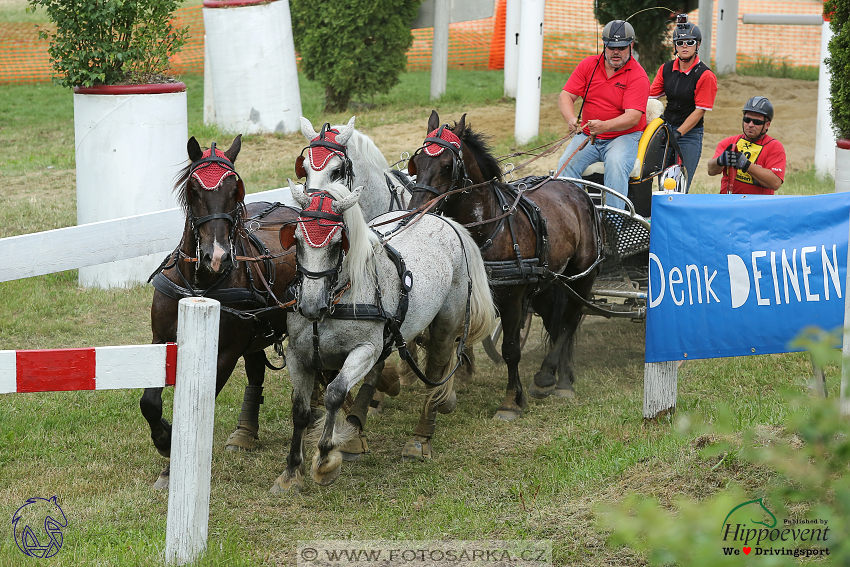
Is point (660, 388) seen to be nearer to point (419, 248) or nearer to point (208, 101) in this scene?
point (419, 248)

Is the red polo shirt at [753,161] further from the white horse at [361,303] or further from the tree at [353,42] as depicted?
the tree at [353,42]

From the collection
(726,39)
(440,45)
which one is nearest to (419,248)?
(440,45)

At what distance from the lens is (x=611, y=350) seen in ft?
26.0

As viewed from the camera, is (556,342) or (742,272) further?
(556,342)

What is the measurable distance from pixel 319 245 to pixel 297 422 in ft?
3.62

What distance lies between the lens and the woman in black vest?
24.9ft

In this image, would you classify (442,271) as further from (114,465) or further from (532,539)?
(114,465)

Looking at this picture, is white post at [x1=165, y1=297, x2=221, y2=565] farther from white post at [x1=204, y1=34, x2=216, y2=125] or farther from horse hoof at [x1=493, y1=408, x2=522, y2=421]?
white post at [x1=204, y1=34, x2=216, y2=125]

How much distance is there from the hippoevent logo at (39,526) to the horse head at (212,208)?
134 cm

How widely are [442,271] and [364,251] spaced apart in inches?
30.4

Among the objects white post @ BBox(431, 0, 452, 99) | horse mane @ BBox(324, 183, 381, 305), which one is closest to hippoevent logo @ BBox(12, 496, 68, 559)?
horse mane @ BBox(324, 183, 381, 305)

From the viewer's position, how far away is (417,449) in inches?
213

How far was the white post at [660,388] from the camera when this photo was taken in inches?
215

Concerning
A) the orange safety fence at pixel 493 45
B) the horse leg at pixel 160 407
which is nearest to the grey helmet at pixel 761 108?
the horse leg at pixel 160 407
